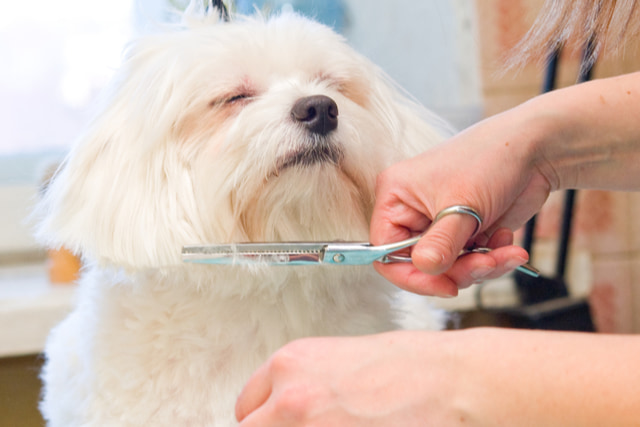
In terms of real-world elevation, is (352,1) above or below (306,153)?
above

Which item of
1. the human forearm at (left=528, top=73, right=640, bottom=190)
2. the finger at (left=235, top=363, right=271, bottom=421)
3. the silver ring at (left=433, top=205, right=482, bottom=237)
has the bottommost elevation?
the finger at (left=235, top=363, right=271, bottom=421)

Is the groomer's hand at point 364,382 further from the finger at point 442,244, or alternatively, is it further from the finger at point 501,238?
the finger at point 501,238

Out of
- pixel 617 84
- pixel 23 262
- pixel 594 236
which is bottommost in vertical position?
pixel 23 262

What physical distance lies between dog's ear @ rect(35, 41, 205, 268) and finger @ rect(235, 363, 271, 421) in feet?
0.78

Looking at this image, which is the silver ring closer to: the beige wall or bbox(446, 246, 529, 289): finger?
bbox(446, 246, 529, 289): finger

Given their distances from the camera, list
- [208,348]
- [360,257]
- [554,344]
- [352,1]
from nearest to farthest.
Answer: [554,344] < [360,257] < [208,348] < [352,1]

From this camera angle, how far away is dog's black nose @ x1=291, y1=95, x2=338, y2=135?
2.01ft

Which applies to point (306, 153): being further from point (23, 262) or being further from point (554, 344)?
point (23, 262)

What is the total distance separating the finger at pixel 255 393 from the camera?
17.2 inches

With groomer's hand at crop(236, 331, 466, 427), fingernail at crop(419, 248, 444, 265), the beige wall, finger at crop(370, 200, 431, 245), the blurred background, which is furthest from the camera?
the beige wall

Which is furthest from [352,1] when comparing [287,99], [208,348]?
[208,348]

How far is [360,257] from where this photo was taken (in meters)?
0.56

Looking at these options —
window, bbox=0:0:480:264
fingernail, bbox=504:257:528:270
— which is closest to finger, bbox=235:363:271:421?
fingernail, bbox=504:257:528:270

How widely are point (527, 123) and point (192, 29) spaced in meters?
0.41
